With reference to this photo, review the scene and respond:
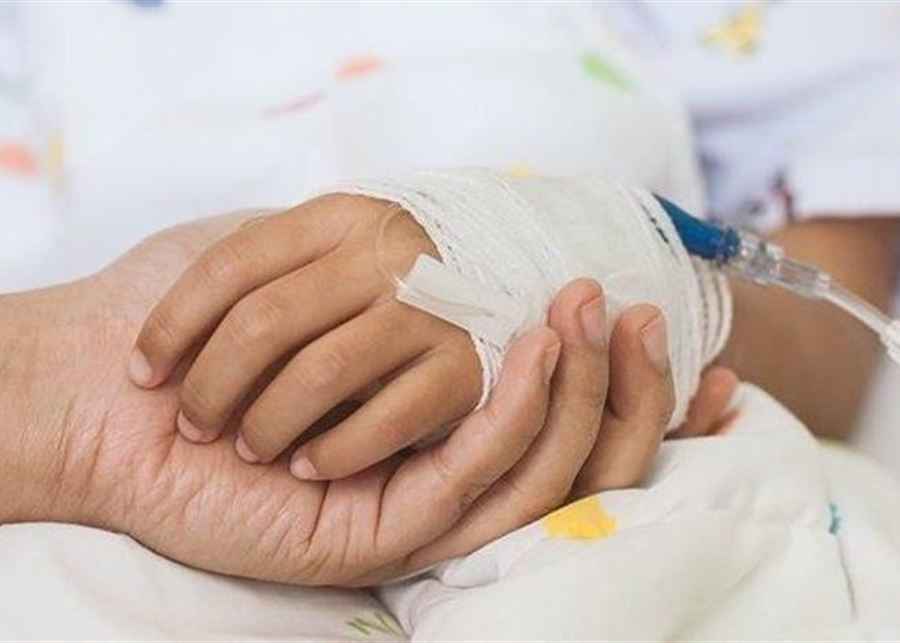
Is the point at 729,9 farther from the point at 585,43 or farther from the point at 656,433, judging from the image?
the point at 656,433

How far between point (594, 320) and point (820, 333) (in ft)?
1.80

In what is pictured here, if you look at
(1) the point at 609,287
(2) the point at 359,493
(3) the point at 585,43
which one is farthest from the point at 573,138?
(2) the point at 359,493

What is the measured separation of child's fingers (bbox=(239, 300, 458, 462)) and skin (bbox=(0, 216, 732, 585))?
4 cm

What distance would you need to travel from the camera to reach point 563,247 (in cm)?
72

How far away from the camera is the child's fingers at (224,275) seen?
25.7 inches

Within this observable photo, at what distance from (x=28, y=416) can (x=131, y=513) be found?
6 cm

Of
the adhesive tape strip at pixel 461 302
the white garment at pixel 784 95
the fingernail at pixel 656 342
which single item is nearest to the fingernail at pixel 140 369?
the adhesive tape strip at pixel 461 302

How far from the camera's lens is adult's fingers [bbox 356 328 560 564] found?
0.66 meters

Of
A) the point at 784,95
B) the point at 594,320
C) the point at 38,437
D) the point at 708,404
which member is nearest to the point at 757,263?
the point at 708,404

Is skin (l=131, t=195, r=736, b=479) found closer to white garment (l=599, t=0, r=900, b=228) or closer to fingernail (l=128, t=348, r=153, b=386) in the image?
fingernail (l=128, t=348, r=153, b=386)

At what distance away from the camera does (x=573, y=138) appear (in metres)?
1.05

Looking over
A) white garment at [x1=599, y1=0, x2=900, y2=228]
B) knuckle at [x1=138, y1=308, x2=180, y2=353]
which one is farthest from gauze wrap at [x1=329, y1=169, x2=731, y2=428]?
white garment at [x1=599, y1=0, x2=900, y2=228]

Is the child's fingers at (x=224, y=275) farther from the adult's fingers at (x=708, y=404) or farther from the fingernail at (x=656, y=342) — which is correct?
the adult's fingers at (x=708, y=404)

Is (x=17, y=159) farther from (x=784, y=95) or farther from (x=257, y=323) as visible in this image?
(x=784, y=95)
